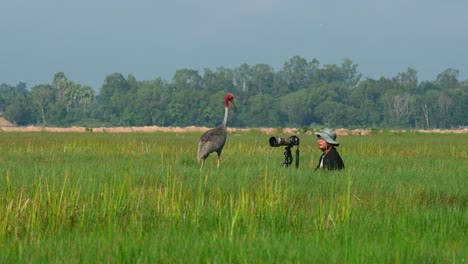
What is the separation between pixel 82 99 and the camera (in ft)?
400

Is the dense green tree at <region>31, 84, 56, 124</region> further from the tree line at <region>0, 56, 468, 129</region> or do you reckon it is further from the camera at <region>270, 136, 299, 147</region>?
the camera at <region>270, 136, 299, 147</region>

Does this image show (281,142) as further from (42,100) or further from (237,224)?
(42,100)

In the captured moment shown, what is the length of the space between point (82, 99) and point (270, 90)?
32.1 meters

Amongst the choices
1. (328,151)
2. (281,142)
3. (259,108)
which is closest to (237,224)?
(328,151)

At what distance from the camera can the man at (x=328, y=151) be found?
12367 mm

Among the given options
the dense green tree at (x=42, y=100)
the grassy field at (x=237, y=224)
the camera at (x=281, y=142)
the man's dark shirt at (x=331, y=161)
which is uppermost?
the dense green tree at (x=42, y=100)

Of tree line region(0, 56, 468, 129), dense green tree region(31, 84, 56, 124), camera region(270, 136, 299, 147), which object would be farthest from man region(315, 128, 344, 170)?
dense green tree region(31, 84, 56, 124)

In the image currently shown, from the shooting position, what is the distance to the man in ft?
40.6

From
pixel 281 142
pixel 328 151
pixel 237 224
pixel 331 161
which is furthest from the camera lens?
pixel 281 142

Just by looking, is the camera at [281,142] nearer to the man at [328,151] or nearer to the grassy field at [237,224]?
the man at [328,151]

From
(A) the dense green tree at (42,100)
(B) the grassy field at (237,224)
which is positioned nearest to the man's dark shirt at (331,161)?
(B) the grassy field at (237,224)

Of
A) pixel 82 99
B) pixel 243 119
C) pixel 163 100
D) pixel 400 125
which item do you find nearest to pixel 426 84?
pixel 400 125

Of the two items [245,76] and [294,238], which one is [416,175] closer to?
[294,238]

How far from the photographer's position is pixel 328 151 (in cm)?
1263
